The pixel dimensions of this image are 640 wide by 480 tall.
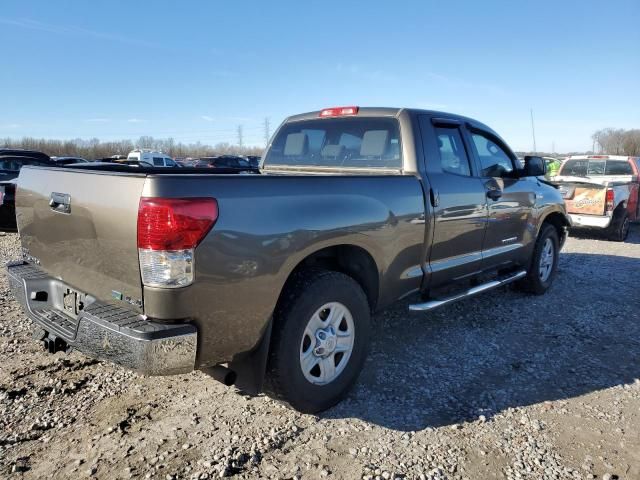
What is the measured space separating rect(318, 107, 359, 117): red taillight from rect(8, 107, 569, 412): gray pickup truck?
0.08 feet

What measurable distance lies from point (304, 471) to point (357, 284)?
1.19 meters

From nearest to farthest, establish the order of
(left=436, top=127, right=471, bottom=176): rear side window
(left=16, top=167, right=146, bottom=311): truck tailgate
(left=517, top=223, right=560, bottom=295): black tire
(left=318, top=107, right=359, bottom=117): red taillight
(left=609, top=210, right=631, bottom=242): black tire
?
(left=16, top=167, right=146, bottom=311): truck tailgate
(left=436, top=127, right=471, bottom=176): rear side window
(left=318, top=107, right=359, bottom=117): red taillight
(left=517, top=223, right=560, bottom=295): black tire
(left=609, top=210, right=631, bottom=242): black tire

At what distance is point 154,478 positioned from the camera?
7.91 ft

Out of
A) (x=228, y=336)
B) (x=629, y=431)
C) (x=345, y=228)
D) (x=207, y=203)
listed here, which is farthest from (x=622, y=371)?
(x=207, y=203)

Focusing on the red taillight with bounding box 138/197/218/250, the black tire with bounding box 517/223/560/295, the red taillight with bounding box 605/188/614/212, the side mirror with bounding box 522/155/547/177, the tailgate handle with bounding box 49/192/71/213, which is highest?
the side mirror with bounding box 522/155/547/177

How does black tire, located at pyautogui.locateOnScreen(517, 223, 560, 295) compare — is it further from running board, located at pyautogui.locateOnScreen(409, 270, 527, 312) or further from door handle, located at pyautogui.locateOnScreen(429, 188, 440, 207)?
door handle, located at pyautogui.locateOnScreen(429, 188, 440, 207)

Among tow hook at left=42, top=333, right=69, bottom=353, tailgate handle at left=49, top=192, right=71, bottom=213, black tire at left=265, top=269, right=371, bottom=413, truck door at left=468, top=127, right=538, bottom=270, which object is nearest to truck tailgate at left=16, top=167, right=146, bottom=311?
tailgate handle at left=49, top=192, right=71, bottom=213

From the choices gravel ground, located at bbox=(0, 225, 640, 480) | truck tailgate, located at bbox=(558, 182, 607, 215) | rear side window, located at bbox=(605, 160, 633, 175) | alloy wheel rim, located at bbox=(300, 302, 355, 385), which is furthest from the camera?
rear side window, located at bbox=(605, 160, 633, 175)

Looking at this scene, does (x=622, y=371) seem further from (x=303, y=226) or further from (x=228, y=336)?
(x=228, y=336)

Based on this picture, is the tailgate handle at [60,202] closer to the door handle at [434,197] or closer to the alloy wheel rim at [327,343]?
the alloy wheel rim at [327,343]

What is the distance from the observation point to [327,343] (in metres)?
3.04

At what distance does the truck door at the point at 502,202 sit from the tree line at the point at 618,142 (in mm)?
45216

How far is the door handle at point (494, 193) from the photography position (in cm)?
448

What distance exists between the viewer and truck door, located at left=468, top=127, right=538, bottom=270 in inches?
180
